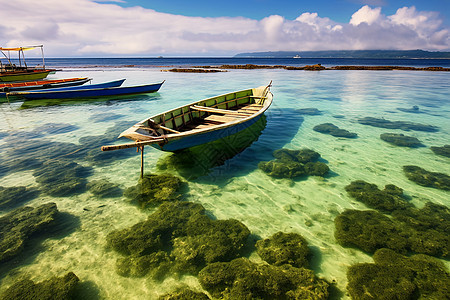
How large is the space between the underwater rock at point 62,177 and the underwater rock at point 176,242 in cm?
284

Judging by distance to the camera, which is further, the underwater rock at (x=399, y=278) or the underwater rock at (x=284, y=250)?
the underwater rock at (x=284, y=250)

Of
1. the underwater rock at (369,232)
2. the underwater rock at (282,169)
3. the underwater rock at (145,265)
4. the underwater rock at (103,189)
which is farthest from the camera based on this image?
the underwater rock at (282,169)

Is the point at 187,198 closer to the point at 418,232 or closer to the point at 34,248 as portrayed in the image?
the point at 34,248

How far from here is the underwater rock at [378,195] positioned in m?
5.65

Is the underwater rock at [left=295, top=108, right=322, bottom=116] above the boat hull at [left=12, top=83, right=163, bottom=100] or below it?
below

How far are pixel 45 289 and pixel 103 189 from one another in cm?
324

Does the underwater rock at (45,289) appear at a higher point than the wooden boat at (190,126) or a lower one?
lower

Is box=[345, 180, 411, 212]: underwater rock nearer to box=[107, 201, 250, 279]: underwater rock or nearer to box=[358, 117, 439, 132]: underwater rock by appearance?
box=[107, 201, 250, 279]: underwater rock

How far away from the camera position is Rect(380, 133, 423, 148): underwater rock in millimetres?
9591

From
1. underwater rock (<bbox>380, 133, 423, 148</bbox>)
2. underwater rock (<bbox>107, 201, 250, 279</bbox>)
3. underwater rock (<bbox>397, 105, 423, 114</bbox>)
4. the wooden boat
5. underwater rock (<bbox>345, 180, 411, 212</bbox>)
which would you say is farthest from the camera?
underwater rock (<bbox>397, 105, 423, 114</bbox>)

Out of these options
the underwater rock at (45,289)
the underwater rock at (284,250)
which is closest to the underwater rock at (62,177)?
the underwater rock at (45,289)

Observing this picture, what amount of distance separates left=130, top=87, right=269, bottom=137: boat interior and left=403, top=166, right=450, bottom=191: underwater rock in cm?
629

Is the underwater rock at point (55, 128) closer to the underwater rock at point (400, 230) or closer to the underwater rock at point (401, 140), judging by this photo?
the underwater rock at point (400, 230)

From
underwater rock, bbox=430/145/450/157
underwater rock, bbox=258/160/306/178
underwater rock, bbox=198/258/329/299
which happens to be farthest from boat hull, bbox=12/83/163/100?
underwater rock, bbox=430/145/450/157
